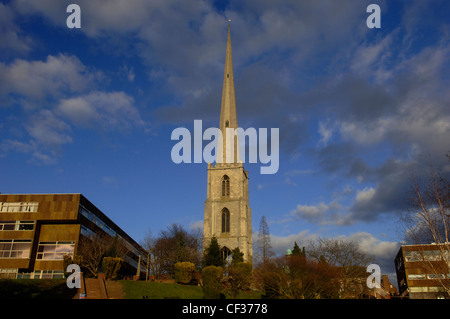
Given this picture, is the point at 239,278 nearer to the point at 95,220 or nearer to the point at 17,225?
the point at 95,220

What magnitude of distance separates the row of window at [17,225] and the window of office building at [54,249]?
2353 mm

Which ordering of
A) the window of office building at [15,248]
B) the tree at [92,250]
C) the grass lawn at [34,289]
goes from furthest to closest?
the window of office building at [15,248] < the tree at [92,250] < the grass lawn at [34,289]

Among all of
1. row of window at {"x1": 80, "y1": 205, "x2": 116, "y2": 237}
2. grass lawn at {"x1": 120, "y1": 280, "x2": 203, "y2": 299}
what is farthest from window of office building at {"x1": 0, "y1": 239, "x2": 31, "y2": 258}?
grass lawn at {"x1": 120, "y1": 280, "x2": 203, "y2": 299}

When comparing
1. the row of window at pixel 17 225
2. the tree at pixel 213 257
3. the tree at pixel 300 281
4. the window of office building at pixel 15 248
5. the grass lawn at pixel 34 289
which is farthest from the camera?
the tree at pixel 213 257

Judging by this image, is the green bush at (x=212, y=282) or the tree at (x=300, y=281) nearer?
the green bush at (x=212, y=282)

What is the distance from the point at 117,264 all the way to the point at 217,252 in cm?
1990

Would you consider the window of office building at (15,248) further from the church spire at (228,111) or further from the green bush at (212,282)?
the church spire at (228,111)

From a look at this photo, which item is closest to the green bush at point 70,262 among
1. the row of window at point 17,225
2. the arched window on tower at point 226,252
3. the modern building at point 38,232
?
the modern building at point 38,232

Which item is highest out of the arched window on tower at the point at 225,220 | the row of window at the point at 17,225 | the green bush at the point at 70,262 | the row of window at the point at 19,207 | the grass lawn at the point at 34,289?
the arched window on tower at the point at 225,220

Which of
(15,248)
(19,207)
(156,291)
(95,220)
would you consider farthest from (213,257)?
(19,207)

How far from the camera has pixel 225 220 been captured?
69438 mm

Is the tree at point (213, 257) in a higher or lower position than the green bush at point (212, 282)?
higher

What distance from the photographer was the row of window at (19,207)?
151ft
